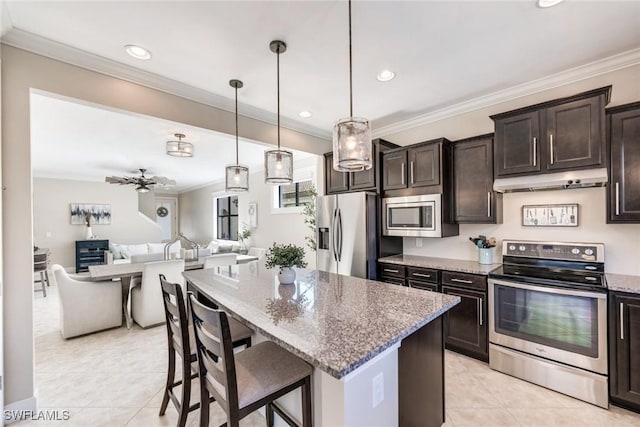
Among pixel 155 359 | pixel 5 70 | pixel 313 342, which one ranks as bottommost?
pixel 155 359

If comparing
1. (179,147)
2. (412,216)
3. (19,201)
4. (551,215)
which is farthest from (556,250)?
(179,147)

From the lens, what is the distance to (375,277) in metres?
A: 3.38

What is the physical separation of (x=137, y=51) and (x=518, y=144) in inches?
133

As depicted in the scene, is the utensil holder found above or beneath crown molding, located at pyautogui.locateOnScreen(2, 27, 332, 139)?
beneath

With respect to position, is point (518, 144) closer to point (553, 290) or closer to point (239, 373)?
point (553, 290)

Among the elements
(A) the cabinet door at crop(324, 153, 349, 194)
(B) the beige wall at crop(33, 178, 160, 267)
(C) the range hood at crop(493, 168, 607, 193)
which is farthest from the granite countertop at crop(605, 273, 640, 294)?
(B) the beige wall at crop(33, 178, 160, 267)

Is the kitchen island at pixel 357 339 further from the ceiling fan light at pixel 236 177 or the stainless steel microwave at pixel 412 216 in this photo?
the stainless steel microwave at pixel 412 216

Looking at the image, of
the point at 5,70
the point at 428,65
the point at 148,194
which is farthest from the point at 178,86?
the point at 148,194

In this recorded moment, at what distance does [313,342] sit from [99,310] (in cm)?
373

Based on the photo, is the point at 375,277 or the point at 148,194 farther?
the point at 148,194

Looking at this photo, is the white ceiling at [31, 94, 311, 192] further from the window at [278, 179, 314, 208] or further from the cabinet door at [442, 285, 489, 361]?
the cabinet door at [442, 285, 489, 361]

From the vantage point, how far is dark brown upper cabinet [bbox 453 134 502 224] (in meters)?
2.84

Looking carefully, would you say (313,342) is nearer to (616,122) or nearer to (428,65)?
(428,65)

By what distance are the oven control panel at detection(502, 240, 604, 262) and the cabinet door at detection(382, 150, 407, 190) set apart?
4.24 feet
